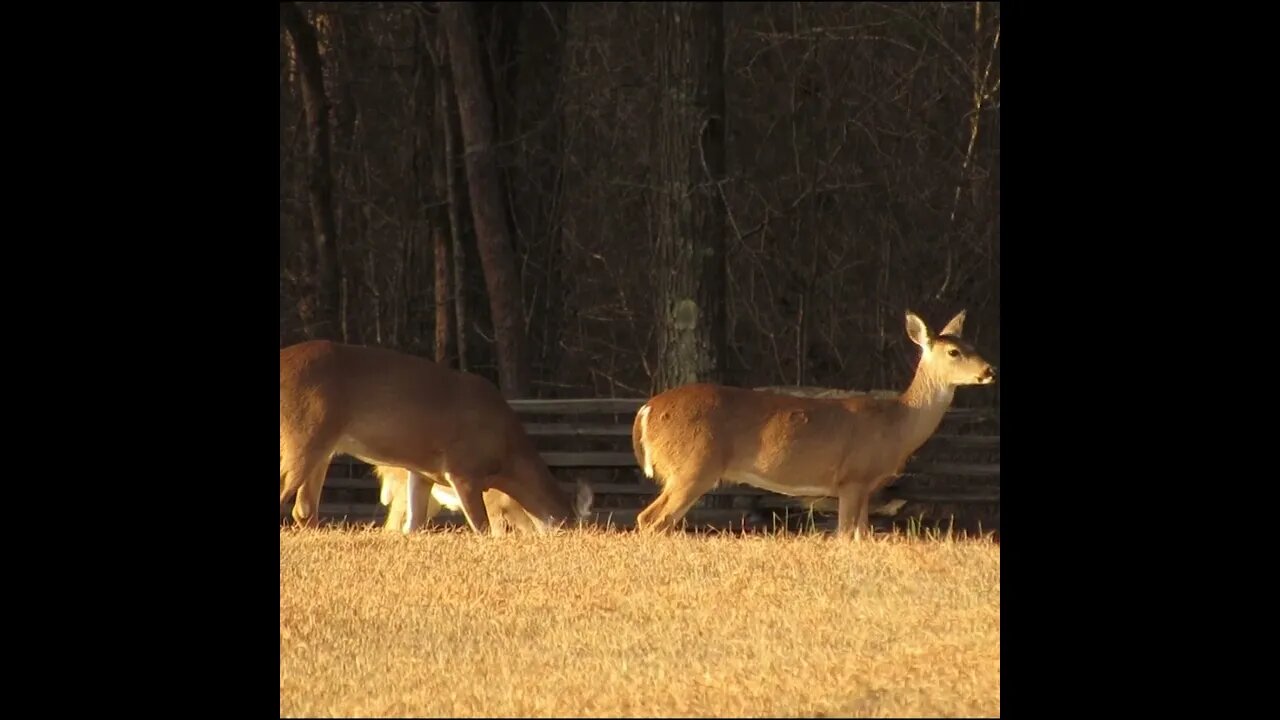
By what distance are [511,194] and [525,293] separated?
1425mm

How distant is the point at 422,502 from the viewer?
13.3 m

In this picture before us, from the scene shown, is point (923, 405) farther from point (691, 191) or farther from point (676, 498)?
point (691, 191)

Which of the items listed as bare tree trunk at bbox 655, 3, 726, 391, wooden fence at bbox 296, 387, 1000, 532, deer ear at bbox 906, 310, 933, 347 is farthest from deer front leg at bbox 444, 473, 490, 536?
bare tree trunk at bbox 655, 3, 726, 391

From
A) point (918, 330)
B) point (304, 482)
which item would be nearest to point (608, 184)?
point (918, 330)

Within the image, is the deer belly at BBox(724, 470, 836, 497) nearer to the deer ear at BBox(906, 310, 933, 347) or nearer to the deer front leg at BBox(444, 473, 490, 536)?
the deer ear at BBox(906, 310, 933, 347)

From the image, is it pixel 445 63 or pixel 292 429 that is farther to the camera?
pixel 445 63

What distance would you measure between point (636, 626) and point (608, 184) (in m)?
16.1

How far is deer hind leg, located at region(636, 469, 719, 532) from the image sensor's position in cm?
1227

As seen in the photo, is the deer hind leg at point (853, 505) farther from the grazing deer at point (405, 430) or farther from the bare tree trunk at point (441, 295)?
the bare tree trunk at point (441, 295)

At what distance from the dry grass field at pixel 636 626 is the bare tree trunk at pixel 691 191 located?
4.97 metres
